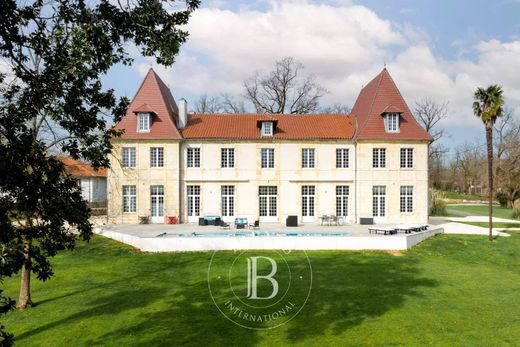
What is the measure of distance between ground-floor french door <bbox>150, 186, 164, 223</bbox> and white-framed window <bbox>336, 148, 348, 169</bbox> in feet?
45.2

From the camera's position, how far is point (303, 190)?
3119 cm

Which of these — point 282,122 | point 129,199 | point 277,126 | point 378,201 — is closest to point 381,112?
point 378,201

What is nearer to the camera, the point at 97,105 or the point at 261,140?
the point at 97,105

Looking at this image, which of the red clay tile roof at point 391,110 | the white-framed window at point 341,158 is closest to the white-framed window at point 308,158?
the white-framed window at point 341,158

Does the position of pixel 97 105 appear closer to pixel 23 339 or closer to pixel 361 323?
pixel 23 339

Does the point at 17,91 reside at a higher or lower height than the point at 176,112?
lower

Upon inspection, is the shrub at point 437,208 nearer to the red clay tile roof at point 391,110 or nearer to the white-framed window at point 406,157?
the white-framed window at point 406,157

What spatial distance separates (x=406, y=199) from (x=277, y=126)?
11.5m

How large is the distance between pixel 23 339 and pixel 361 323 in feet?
33.2

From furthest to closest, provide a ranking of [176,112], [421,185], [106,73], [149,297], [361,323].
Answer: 1. [176,112]
2. [421,185]
3. [149,297]
4. [361,323]
5. [106,73]

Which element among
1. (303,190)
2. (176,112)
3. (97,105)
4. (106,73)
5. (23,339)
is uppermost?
(176,112)

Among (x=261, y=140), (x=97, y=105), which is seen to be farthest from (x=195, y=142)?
(x=97, y=105)

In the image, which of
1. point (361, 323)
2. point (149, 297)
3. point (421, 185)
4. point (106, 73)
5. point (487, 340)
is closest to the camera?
point (106, 73)

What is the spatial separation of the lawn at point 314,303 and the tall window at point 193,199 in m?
9.49
